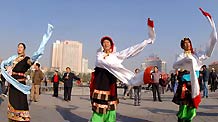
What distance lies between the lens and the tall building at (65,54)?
111 m

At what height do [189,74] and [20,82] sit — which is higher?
[189,74]

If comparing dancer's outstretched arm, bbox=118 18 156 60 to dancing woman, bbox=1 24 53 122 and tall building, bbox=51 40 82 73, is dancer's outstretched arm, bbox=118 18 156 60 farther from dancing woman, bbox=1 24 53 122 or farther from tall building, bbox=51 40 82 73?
tall building, bbox=51 40 82 73

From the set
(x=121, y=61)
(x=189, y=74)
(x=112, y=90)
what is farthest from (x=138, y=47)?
(x=189, y=74)

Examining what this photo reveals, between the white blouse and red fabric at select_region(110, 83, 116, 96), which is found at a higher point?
Answer: the white blouse

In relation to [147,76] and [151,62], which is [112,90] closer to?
[147,76]

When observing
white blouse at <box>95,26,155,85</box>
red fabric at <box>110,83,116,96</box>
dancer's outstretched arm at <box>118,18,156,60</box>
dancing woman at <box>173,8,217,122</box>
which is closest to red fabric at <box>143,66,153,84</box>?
white blouse at <box>95,26,155,85</box>

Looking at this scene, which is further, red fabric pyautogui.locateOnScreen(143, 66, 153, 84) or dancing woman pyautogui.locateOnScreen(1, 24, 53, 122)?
dancing woman pyautogui.locateOnScreen(1, 24, 53, 122)

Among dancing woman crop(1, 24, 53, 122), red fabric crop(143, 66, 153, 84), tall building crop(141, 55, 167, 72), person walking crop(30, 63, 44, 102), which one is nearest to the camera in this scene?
red fabric crop(143, 66, 153, 84)

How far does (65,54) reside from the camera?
11238 cm

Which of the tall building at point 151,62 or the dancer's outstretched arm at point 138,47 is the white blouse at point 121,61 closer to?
the dancer's outstretched arm at point 138,47

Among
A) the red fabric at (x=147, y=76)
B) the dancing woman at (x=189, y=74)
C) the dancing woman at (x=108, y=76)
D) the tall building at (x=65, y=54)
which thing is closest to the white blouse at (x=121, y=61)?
the dancing woman at (x=108, y=76)

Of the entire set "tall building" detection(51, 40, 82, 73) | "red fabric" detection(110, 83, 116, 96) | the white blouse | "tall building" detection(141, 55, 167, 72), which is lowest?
"red fabric" detection(110, 83, 116, 96)

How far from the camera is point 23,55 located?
6504 millimetres

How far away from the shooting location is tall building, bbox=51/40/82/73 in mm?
110688
